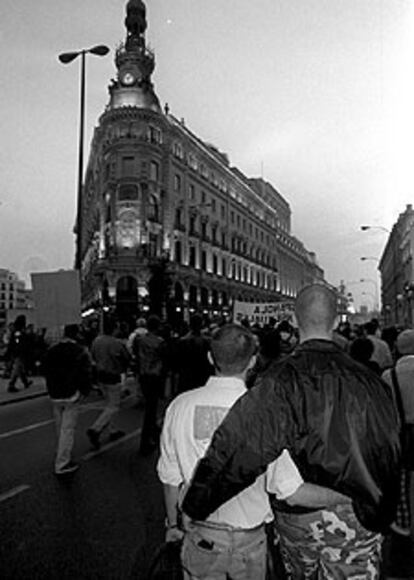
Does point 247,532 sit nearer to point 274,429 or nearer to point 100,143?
point 274,429

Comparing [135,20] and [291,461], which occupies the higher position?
[135,20]

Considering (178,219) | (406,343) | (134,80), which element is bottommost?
(406,343)

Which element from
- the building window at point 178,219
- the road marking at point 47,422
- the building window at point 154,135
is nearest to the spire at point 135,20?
the building window at point 154,135

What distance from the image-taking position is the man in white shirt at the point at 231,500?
2.46 meters

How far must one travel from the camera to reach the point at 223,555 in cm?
246

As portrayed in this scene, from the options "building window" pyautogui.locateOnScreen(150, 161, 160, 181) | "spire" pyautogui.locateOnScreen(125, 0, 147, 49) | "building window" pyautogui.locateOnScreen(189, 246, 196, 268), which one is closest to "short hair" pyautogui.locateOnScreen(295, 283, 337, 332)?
"building window" pyautogui.locateOnScreen(150, 161, 160, 181)

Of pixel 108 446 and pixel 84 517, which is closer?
pixel 84 517

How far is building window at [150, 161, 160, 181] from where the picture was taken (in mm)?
49844

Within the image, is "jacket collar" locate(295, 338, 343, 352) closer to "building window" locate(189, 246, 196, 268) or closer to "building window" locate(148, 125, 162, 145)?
"building window" locate(148, 125, 162, 145)

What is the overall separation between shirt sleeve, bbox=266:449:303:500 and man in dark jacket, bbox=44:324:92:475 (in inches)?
193

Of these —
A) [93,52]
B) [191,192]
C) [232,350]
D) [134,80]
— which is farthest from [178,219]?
[232,350]

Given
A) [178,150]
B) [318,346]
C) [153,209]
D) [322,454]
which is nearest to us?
[322,454]

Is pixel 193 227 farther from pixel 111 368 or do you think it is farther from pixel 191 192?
pixel 111 368

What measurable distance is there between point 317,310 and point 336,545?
103cm
